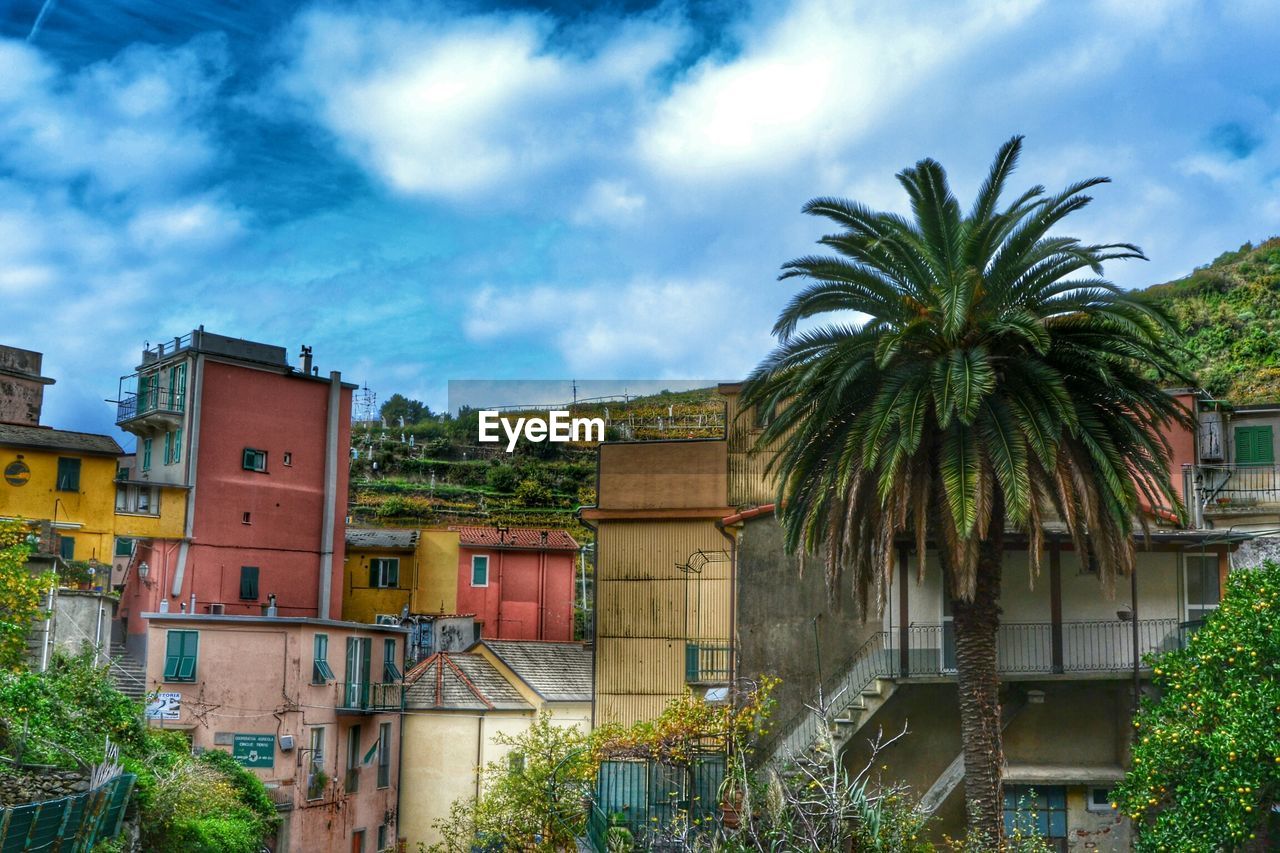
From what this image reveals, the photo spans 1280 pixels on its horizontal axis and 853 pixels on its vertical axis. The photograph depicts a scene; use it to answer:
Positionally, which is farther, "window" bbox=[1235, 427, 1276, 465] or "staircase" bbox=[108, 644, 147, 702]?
"staircase" bbox=[108, 644, 147, 702]

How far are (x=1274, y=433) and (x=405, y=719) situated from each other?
28.2 meters

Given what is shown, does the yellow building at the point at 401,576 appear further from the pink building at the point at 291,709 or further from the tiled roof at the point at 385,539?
the pink building at the point at 291,709

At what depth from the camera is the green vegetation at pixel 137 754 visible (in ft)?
75.8

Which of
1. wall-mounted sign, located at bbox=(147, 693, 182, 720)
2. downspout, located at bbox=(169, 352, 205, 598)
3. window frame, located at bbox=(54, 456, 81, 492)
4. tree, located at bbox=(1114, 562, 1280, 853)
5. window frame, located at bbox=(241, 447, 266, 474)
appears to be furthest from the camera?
window frame, located at bbox=(241, 447, 266, 474)

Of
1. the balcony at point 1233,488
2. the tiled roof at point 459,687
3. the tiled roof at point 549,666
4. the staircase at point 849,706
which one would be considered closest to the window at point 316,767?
the tiled roof at point 459,687

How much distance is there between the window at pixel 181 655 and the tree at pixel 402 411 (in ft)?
239

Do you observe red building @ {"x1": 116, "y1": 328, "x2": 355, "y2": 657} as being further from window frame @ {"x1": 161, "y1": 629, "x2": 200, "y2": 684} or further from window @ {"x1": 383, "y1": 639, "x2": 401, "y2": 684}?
window frame @ {"x1": 161, "y1": 629, "x2": 200, "y2": 684}

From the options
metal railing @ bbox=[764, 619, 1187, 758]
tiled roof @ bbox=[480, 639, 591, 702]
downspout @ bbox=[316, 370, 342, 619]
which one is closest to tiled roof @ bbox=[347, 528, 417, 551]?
downspout @ bbox=[316, 370, 342, 619]

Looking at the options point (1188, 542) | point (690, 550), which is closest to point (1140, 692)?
point (1188, 542)

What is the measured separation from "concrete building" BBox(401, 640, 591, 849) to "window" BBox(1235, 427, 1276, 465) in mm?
21884

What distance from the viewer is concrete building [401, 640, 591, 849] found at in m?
45.8

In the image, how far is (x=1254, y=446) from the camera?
38.9m

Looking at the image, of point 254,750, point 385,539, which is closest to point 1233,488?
point 254,750

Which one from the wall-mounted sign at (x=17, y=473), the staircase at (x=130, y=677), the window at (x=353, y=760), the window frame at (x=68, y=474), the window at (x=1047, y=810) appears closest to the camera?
the window at (x=1047, y=810)
